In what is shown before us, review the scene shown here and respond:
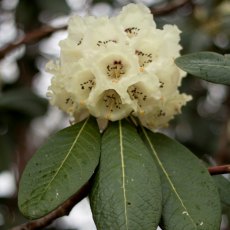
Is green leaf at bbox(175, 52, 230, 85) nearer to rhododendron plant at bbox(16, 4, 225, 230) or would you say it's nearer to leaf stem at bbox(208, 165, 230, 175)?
rhododendron plant at bbox(16, 4, 225, 230)

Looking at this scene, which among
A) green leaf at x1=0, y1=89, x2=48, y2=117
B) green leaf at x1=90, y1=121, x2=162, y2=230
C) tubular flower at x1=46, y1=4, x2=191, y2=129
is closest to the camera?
green leaf at x1=90, y1=121, x2=162, y2=230

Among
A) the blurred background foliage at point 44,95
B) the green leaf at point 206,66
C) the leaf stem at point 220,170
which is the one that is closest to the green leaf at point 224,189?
the leaf stem at point 220,170

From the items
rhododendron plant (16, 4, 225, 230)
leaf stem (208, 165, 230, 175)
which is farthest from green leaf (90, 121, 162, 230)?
leaf stem (208, 165, 230, 175)

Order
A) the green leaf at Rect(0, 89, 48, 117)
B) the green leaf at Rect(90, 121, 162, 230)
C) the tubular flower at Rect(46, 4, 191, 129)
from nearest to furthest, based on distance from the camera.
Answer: the green leaf at Rect(90, 121, 162, 230), the tubular flower at Rect(46, 4, 191, 129), the green leaf at Rect(0, 89, 48, 117)


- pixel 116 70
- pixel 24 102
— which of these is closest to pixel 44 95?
pixel 24 102

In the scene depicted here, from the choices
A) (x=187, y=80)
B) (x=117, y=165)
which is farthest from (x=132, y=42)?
(x=187, y=80)

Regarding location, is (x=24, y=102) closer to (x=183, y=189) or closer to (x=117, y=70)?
(x=117, y=70)

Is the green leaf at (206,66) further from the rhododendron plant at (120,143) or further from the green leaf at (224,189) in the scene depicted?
the green leaf at (224,189)
